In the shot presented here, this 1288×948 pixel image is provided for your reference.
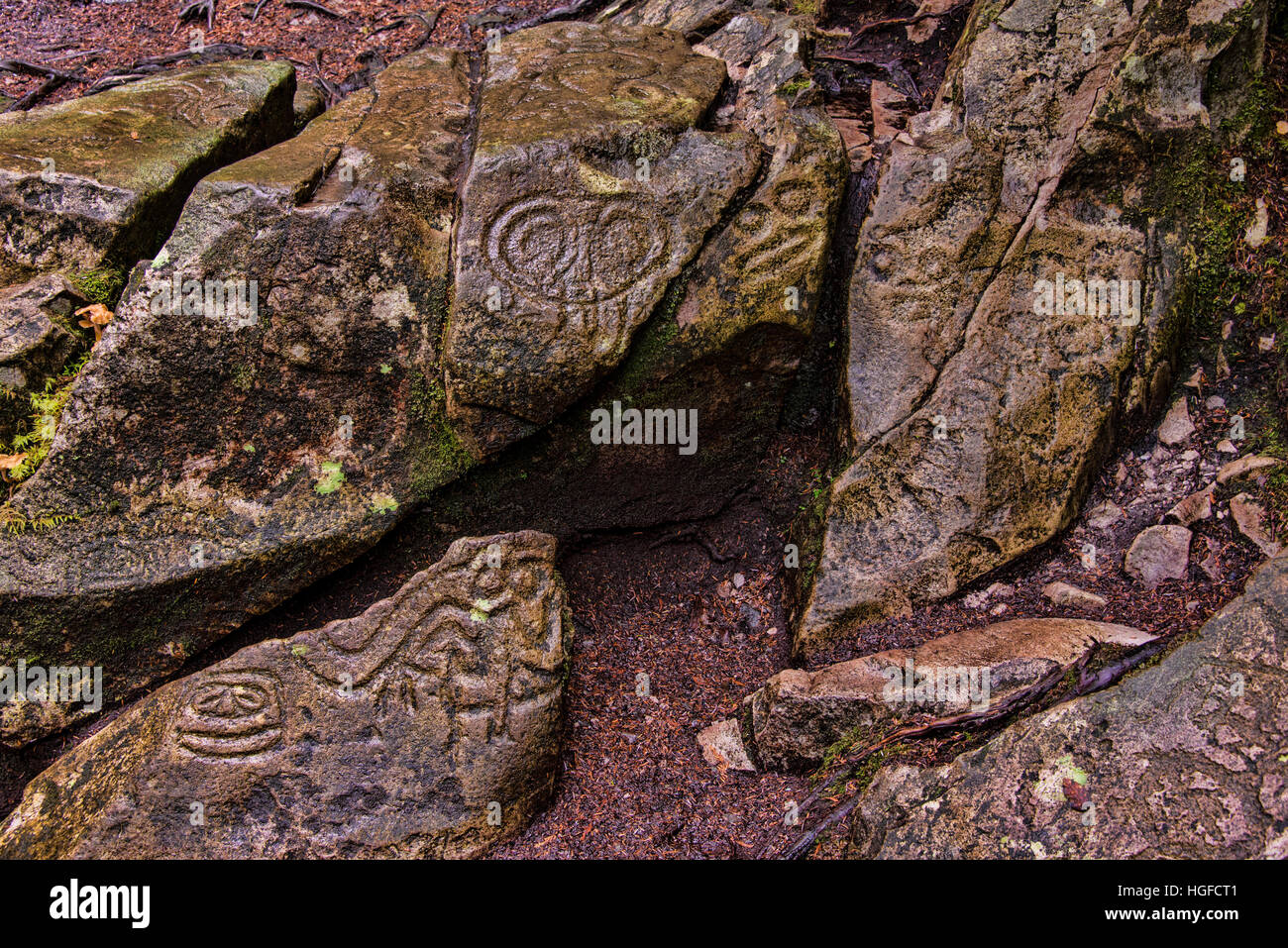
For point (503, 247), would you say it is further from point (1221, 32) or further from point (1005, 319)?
point (1221, 32)

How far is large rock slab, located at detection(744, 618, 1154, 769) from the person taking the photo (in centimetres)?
318

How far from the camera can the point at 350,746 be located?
11.0 feet

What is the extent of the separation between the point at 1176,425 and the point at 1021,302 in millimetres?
906

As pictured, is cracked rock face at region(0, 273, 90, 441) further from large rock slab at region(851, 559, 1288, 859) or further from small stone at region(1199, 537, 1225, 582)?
small stone at region(1199, 537, 1225, 582)

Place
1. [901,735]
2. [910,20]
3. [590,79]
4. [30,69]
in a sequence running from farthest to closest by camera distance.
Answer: [30,69]
[910,20]
[590,79]
[901,735]

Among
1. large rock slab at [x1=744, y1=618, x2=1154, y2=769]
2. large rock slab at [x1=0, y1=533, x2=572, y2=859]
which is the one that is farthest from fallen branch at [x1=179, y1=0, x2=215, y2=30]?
large rock slab at [x1=744, y1=618, x2=1154, y2=769]

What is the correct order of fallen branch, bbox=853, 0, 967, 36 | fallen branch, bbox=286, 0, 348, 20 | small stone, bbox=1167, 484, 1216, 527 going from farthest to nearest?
1. fallen branch, bbox=286, 0, 348, 20
2. fallen branch, bbox=853, 0, 967, 36
3. small stone, bbox=1167, 484, 1216, 527

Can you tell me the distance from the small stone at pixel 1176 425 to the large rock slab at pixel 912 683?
1.06 m

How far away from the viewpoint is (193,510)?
3963 millimetres

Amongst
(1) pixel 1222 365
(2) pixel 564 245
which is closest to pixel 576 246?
(2) pixel 564 245

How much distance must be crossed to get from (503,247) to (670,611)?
2.02 meters

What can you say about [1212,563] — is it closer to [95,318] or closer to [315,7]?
[95,318]

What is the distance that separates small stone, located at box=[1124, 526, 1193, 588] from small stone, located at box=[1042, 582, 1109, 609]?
21 centimetres

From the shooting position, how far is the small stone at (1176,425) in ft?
12.4
